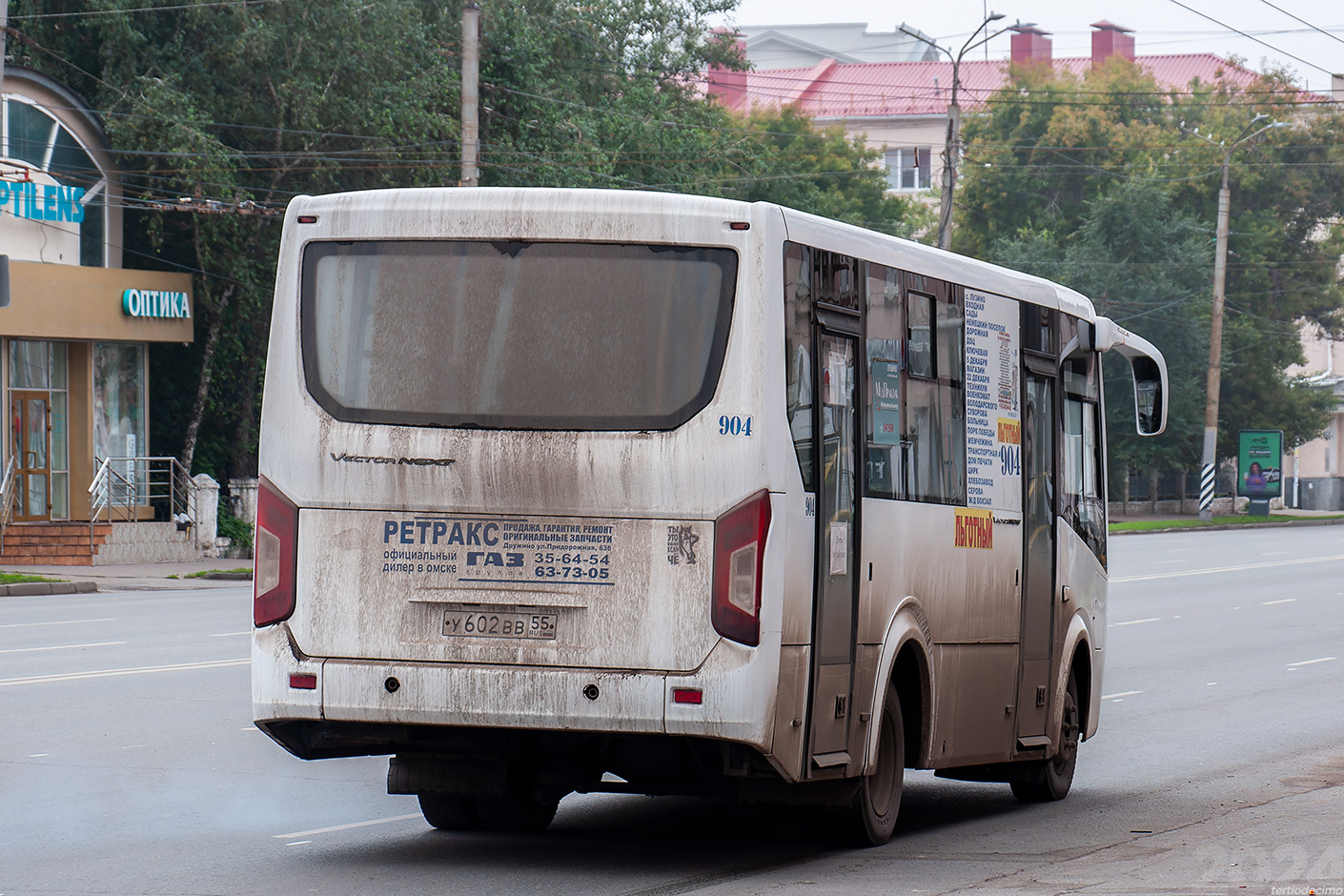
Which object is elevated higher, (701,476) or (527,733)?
(701,476)

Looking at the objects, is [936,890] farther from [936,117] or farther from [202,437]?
[936,117]

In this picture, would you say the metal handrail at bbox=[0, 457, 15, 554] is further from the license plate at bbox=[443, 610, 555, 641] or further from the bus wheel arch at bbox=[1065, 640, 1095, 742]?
the license plate at bbox=[443, 610, 555, 641]

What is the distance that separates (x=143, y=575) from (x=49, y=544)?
9.94ft

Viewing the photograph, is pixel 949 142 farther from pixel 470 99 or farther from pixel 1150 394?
pixel 1150 394

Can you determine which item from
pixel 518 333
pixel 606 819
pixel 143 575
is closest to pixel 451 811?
pixel 606 819

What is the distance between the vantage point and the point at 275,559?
25.3 feet

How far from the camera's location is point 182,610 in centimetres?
2269

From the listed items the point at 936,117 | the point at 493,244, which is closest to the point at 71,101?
the point at 493,244

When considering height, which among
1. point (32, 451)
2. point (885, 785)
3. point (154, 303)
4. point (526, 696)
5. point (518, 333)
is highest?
point (154, 303)

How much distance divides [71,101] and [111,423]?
6167 millimetres

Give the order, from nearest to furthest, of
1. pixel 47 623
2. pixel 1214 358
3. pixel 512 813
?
pixel 512 813, pixel 47 623, pixel 1214 358

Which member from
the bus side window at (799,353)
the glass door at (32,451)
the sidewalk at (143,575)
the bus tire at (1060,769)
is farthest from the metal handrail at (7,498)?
the bus side window at (799,353)

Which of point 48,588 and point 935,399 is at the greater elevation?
point 935,399

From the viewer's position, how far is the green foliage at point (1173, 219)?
206 ft
